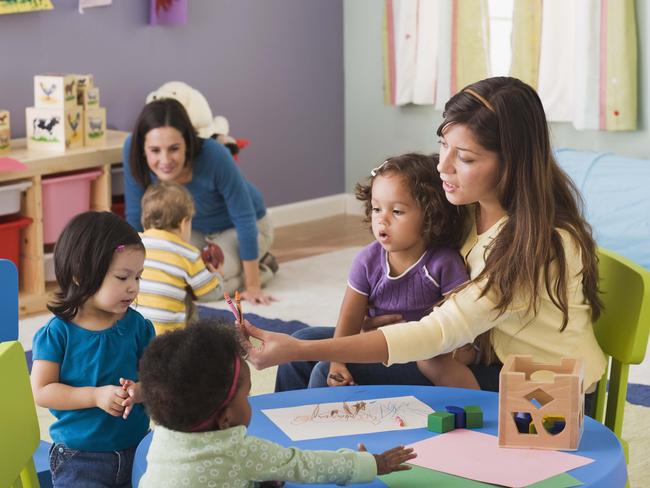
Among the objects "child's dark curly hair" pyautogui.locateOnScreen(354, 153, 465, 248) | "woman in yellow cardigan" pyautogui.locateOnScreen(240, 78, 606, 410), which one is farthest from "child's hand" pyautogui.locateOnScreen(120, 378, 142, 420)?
"child's dark curly hair" pyautogui.locateOnScreen(354, 153, 465, 248)

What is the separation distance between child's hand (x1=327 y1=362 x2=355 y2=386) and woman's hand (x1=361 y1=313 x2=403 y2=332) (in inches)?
6.4

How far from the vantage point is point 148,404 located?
4.25 feet

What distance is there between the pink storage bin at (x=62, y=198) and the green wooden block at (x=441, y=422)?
97.6 inches

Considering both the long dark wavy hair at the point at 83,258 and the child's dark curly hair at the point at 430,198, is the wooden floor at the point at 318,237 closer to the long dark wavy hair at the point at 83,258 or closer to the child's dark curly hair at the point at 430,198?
the child's dark curly hair at the point at 430,198

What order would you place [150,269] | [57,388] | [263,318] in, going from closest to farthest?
[57,388] → [150,269] → [263,318]

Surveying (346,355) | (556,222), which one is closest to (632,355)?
(556,222)

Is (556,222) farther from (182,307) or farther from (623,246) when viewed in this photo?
(623,246)

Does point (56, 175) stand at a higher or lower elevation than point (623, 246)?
higher

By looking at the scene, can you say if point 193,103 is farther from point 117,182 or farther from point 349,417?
point 349,417

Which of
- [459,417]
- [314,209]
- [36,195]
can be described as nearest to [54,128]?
[36,195]

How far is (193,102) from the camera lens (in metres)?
4.40

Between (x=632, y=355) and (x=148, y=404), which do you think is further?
(x=632, y=355)

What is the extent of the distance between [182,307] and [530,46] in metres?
2.19

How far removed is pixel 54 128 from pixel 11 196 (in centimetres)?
33
